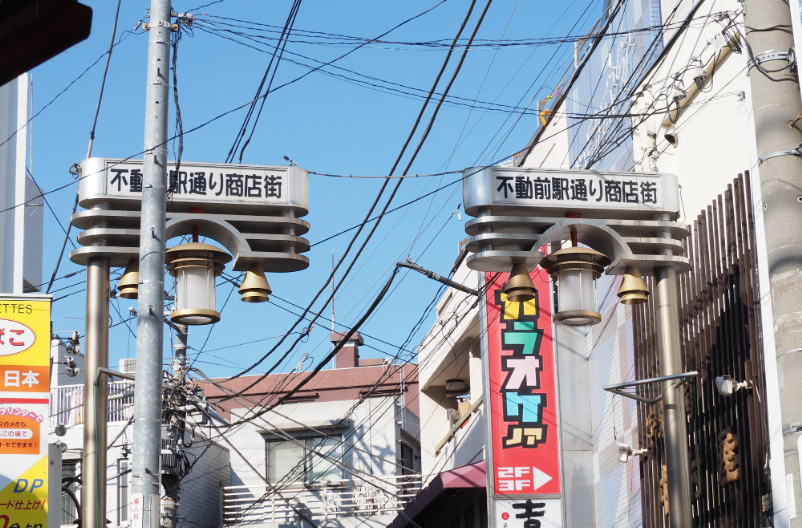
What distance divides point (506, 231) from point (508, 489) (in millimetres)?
7809

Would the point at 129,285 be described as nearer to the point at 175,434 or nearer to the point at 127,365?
the point at 175,434

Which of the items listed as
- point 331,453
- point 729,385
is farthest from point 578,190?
point 331,453

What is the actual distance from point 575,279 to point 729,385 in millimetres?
2468

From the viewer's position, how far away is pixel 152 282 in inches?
367

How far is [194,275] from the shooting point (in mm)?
10008

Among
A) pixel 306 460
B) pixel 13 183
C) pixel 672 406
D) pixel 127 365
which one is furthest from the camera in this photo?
pixel 306 460

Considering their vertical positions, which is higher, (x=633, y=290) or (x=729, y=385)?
(x=633, y=290)

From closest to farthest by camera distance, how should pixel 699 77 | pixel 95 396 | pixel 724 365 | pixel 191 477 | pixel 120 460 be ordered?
→ pixel 95 396 → pixel 724 365 → pixel 699 77 → pixel 120 460 → pixel 191 477

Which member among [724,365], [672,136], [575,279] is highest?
[672,136]

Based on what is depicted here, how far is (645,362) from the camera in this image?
15523 millimetres

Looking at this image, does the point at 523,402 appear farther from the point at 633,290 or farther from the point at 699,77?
the point at 633,290

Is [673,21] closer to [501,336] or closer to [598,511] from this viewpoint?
[501,336]

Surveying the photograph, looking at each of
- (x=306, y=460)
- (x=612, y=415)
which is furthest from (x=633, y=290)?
(x=306, y=460)

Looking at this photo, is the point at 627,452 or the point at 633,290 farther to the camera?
the point at 627,452
